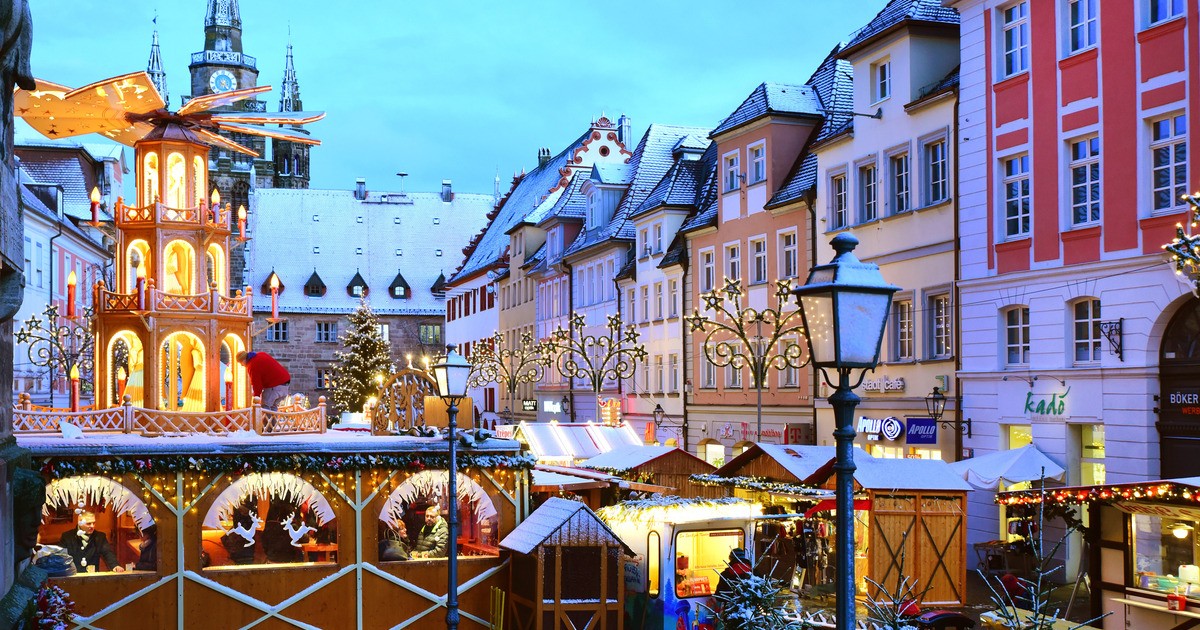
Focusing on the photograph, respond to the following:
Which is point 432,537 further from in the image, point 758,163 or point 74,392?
point 758,163

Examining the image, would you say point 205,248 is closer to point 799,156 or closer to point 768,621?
point 768,621

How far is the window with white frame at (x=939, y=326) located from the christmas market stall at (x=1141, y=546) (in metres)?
11.5

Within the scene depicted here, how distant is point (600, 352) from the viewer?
5216 centimetres

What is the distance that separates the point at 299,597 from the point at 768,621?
6792 millimetres

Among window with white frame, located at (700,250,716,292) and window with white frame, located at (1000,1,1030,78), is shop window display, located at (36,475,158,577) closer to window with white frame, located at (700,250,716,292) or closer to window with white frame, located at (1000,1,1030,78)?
window with white frame, located at (1000,1,1030,78)

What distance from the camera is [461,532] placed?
64.2ft

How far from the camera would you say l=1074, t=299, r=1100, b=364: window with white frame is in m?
24.7

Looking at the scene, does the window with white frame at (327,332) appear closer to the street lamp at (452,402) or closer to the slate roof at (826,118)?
the slate roof at (826,118)

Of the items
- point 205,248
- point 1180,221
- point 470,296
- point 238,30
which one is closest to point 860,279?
point 205,248

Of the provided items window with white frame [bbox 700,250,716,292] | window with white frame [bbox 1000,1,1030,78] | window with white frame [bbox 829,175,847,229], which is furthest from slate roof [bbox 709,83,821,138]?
window with white frame [bbox 1000,1,1030,78]

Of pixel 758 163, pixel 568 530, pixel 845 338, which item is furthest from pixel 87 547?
pixel 758 163

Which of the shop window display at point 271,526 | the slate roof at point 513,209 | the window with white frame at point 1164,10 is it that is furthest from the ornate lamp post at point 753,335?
the slate roof at point 513,209

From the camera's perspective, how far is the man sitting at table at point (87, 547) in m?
17.1

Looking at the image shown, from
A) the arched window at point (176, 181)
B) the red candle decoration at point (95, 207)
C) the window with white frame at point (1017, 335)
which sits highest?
the arched window at point (176, 181)
